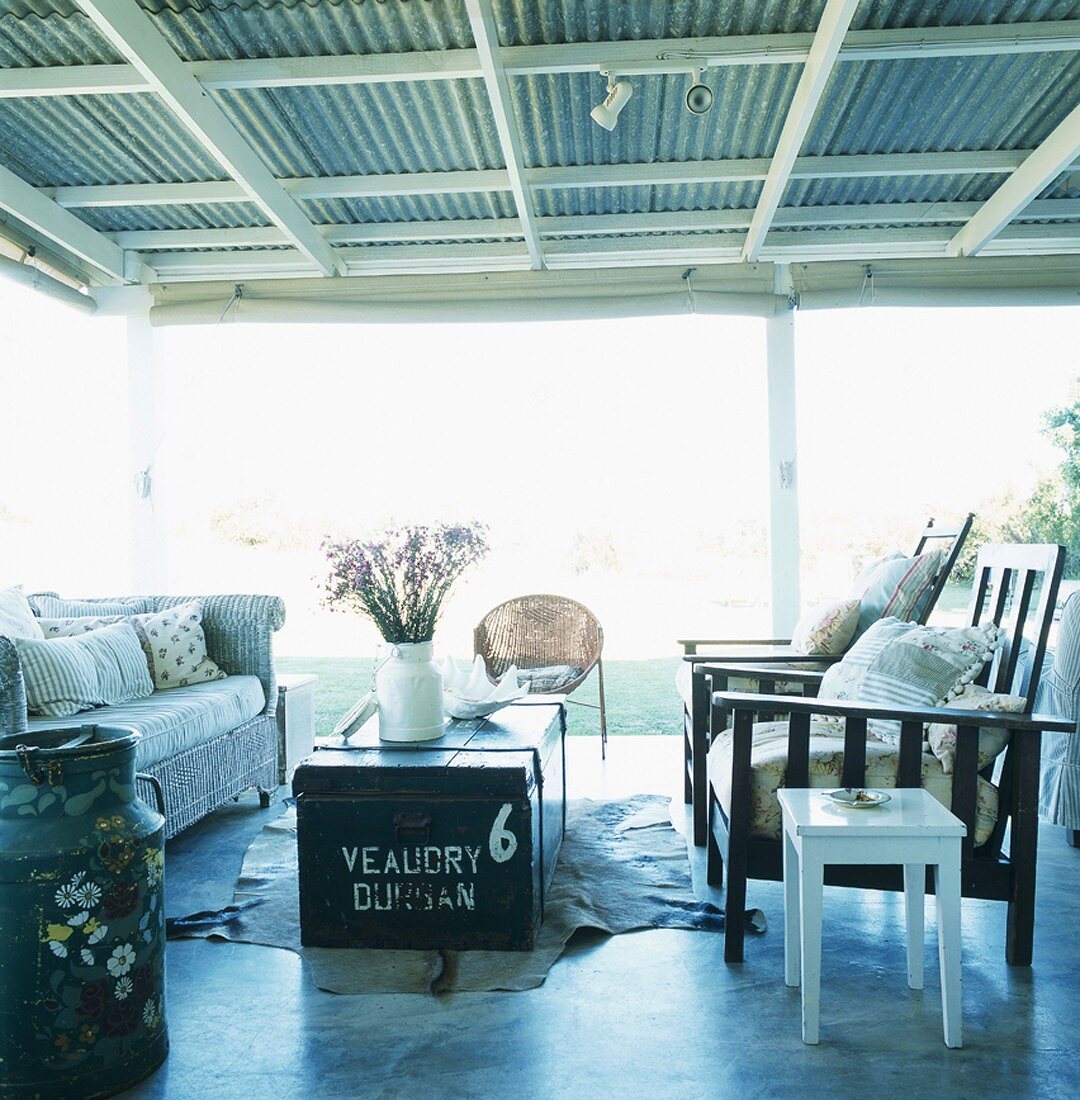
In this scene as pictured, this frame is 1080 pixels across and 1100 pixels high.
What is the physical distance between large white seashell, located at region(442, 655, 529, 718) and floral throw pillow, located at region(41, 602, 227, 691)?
1.41 meters

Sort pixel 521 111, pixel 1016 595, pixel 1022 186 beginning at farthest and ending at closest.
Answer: pixel 1022 186
pixel 521 111
pixel 1016 595

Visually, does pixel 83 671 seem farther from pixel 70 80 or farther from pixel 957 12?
pixel 957 12

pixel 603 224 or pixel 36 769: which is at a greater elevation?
pixel 603 224

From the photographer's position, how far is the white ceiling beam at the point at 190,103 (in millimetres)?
3199

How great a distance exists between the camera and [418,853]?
260cm

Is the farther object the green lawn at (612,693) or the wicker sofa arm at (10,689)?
the green lawn at (612,693)

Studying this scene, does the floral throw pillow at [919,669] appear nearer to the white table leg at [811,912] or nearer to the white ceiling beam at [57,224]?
the white table leg at [811,912]

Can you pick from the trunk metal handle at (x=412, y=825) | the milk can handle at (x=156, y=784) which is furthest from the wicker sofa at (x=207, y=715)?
the trunk metal handle at (x=412, y=825)

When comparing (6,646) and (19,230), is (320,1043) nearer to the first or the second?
(6,646)

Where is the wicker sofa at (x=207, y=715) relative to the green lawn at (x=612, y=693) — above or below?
above

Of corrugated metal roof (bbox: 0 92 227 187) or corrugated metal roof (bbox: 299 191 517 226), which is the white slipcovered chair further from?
corrugated metal roof (bbox: 0 92 227 187)

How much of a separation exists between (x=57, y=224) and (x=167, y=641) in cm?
226

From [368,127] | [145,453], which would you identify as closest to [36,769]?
[368,127]

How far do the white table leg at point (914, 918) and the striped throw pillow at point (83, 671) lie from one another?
2.74 meters
